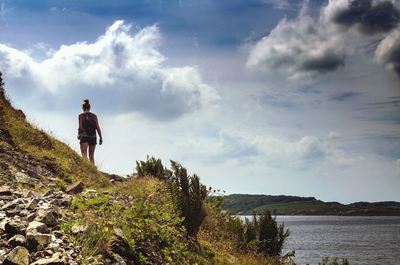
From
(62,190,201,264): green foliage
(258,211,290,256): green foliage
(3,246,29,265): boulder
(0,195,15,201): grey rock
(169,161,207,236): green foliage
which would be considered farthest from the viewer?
(258,211,290,256): green foliage

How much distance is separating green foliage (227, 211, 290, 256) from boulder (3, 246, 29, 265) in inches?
370

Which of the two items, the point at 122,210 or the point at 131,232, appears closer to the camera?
the point at 131,232

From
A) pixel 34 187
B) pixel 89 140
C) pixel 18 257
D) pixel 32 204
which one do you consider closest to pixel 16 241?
pixel 18 257

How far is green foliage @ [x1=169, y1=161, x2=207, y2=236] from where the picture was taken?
1131 cm

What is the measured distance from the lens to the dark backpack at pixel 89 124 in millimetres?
17812

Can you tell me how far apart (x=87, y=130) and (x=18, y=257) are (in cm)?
1222

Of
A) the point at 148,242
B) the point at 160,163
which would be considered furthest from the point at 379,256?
the point at 148,242

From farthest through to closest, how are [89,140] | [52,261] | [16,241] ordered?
1. [89,140]
2. [16,241]
3. [52,261]

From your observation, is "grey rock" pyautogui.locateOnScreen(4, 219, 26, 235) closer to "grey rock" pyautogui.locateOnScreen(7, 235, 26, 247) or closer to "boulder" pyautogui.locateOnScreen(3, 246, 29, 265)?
"grey rock" pyautogui.locateOnScreen(7, 235, 26, 247)

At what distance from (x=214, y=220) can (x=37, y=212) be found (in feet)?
28.0

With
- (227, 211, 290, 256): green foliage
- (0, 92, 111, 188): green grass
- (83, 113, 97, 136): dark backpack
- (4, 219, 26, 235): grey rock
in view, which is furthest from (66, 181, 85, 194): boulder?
(83, 113, 97, 136): dark backpack

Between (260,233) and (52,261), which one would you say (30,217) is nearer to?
(52,261)

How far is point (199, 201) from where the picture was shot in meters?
11.6

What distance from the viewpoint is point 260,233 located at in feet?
53.1
